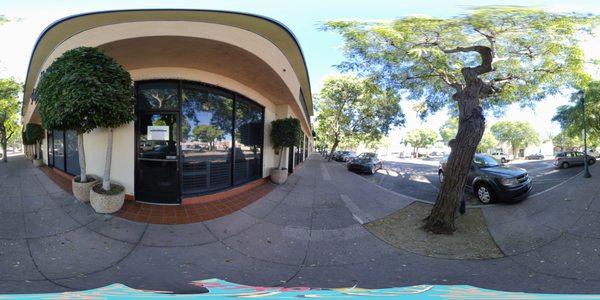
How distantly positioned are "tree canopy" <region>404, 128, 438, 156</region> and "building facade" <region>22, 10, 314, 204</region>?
196 ft

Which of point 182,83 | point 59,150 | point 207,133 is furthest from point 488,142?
point 59,150

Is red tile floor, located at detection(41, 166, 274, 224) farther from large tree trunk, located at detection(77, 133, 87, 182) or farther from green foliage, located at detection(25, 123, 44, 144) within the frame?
green foliage, located at detection(25, 123, 44, 144)

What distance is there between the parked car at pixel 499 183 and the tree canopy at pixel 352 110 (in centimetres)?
1174

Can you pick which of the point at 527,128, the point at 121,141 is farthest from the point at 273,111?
the point at 527,128

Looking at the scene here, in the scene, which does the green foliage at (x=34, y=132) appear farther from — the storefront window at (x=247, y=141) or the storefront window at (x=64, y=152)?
the storefront window at (x=247, y=141)

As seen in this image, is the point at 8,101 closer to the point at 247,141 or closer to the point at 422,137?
the point at 247,141

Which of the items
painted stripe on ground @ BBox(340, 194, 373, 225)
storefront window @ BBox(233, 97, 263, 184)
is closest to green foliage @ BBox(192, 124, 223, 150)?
storefront window @ BBox(233, 97, 263, 184)

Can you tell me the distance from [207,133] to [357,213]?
3894 mm

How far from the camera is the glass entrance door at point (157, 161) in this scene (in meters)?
5.48

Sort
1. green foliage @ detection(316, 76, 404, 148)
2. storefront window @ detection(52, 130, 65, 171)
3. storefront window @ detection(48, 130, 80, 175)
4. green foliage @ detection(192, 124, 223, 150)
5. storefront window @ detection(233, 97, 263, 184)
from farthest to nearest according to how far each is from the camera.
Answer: green foliage @ detection(316, 76, 404, 148) → storefront window @ detection(52, 130, 65, 171) → storefront window @ detection(48, 130, 80, 175) → storefront window @ detection(233, 97, 263, 184) → green foliage @ detection(192, 124, 223, 150)

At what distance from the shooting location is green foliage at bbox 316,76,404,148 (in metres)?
19.2

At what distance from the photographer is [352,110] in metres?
21.0

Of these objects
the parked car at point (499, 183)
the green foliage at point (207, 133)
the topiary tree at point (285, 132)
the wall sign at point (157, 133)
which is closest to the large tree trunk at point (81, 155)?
the wall sign at point (157, 133)

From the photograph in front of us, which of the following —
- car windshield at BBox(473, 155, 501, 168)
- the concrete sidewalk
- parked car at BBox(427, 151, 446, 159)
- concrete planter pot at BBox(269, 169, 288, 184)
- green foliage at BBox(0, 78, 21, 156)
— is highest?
green foliage at BBox(0, 78, 21, 156)
